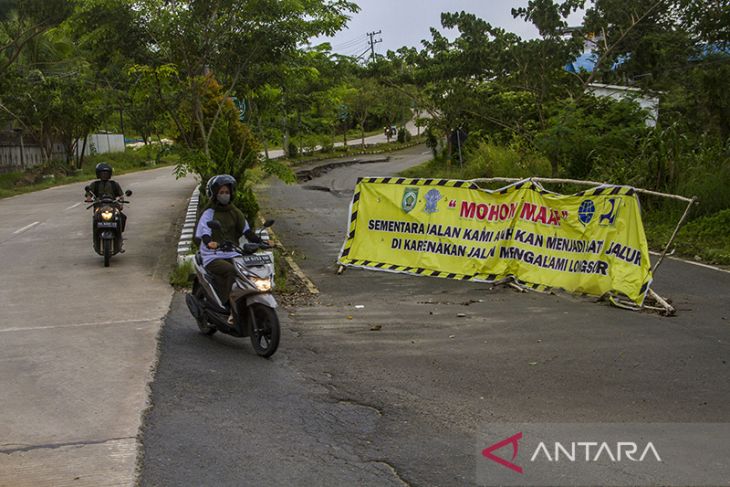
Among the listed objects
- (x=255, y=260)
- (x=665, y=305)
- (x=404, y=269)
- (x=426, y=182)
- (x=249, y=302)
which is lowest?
(x=404, y=269)

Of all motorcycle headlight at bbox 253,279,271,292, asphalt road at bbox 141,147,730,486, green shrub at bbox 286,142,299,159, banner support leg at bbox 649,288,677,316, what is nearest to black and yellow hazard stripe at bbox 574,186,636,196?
banner support leg at bbox 649,288,677,316

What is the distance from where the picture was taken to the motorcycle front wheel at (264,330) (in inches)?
309

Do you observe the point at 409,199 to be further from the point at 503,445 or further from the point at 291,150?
the point at 291,150

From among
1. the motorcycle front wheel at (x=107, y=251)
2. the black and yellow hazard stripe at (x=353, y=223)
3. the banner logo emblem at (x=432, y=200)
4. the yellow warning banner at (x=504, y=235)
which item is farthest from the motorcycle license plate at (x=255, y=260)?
the motorcycle front wheel at (x=107, y=251)

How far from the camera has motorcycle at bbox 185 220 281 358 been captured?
797cm

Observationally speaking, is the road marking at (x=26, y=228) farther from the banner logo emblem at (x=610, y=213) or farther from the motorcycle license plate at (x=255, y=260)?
the banner logo emblem at (x=610, y=213)

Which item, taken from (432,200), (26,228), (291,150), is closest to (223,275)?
(432,200)

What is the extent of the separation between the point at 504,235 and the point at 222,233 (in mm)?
4899

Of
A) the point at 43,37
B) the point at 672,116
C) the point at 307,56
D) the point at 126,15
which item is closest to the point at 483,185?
the point at 672,116

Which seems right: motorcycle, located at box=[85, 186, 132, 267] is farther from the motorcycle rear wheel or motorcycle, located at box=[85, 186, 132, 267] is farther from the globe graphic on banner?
the globe graphic on banner

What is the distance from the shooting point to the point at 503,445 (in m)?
5.40

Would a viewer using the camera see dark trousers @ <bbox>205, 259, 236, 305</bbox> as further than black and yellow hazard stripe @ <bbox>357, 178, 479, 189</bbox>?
No

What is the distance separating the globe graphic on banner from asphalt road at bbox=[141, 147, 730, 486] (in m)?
1.11

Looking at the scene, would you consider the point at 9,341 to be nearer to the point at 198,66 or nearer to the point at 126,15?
the point at 126,15
